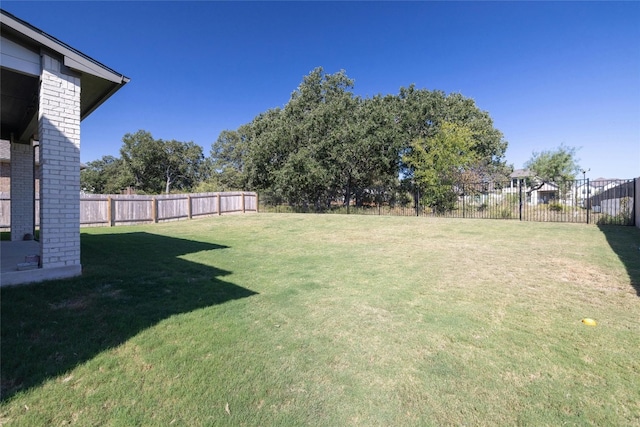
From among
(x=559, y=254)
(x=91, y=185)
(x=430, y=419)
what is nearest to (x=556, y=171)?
(x=559, y=254)

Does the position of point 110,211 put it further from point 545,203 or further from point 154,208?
point 545,203

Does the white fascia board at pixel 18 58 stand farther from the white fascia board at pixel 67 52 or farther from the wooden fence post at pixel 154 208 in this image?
the wooden fence post at pixel 154 208

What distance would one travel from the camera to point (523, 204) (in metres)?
15.3

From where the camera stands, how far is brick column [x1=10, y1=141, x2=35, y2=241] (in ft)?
26.1

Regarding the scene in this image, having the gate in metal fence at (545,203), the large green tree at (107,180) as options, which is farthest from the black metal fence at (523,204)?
the large green tree at (107,180)

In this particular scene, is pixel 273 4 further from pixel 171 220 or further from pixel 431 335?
pixel 431 335

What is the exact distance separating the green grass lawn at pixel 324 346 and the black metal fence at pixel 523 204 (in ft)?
29.9

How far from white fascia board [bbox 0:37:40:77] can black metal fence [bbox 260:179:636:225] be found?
16.2m

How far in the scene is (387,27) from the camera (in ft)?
51.8

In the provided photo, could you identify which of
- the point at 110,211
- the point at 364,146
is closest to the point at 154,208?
the point at 110,211

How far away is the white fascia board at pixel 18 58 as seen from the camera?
409cm

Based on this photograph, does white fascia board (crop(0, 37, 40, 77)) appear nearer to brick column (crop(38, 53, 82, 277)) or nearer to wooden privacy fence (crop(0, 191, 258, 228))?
brick column (crop(38, 53, 82, 277))

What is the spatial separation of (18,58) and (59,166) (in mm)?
1584

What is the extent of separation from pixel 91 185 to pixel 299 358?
57162 millimetres
